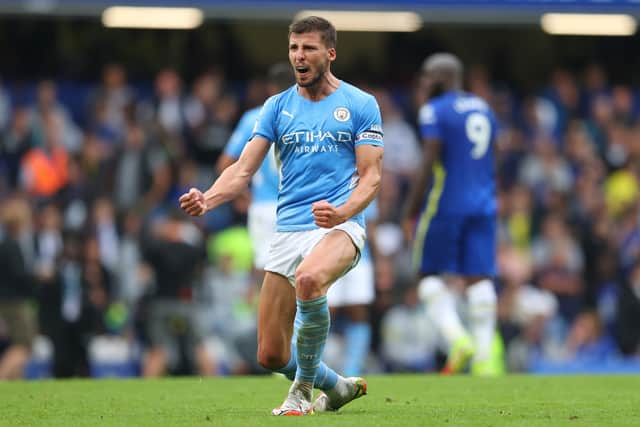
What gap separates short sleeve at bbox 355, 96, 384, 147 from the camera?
8.01m

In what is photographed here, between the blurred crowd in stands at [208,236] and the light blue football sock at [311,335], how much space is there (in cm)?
845

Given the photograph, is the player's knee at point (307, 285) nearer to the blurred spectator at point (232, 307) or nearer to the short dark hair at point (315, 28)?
the short dark hair at point (315, 28)

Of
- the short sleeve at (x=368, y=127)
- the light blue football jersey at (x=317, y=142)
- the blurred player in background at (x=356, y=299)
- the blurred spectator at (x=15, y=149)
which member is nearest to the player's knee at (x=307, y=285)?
the light blue football jersey at (x=317, y=142)

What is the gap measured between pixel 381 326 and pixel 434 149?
5590 millimetres

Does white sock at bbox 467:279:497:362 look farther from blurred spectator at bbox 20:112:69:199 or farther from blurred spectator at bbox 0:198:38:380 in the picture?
blurred spectator at bbox 20:112:69:199

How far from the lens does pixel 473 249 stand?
12289 mm

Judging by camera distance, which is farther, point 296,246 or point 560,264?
point 560,264

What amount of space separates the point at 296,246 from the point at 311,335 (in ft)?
1.81

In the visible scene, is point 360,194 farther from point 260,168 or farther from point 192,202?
point 260,168

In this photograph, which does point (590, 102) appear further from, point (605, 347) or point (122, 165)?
point (122, 165)

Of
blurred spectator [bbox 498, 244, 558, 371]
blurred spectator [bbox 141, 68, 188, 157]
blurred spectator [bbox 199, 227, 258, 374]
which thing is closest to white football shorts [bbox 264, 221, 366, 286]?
blurred spectator [bbox 199, 227, 258, 374]

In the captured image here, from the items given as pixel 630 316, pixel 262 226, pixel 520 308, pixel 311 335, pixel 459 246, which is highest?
pixel 262 226

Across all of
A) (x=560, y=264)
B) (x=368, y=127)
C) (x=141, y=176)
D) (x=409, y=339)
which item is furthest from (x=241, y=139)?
(x=560, y=264)

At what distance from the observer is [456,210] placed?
12312 mm
